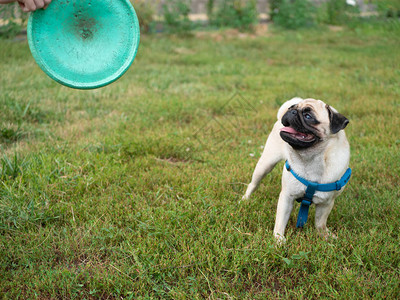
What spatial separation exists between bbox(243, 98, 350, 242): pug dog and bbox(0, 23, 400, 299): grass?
0.26m

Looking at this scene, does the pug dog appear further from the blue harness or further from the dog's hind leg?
the dog's hind leg

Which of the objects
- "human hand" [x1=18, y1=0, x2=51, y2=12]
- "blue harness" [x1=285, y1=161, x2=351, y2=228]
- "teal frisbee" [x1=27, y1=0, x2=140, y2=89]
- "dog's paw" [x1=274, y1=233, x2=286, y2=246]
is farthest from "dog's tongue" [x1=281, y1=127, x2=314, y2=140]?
"human hand" [x1=18, y1=0, x2=51, y2=12]

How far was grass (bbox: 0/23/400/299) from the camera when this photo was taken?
2.46m

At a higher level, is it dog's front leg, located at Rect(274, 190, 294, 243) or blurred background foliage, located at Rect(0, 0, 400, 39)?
blurred background foliage, located at Rect(0, 0, 400, 39)

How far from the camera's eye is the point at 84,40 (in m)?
2.97

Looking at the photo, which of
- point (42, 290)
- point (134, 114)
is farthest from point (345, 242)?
point (134, 114)

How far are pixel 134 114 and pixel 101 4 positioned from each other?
2559 mm

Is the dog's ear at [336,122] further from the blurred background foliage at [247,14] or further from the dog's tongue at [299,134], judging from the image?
the blurred background foliage at [247,14]

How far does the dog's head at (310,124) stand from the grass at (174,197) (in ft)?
2.52

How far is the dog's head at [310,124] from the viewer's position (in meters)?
2.54

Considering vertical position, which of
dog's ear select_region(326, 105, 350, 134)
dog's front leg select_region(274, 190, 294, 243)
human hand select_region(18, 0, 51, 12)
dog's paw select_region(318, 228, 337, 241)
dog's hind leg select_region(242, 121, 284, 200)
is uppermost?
human hand select_region(18, 0, 51, 12)

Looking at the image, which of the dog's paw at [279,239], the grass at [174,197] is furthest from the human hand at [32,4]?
the dog's paw at [279,239]

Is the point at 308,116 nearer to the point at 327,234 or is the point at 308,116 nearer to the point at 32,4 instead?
the point at 327,234

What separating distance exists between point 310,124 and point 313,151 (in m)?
0.21
